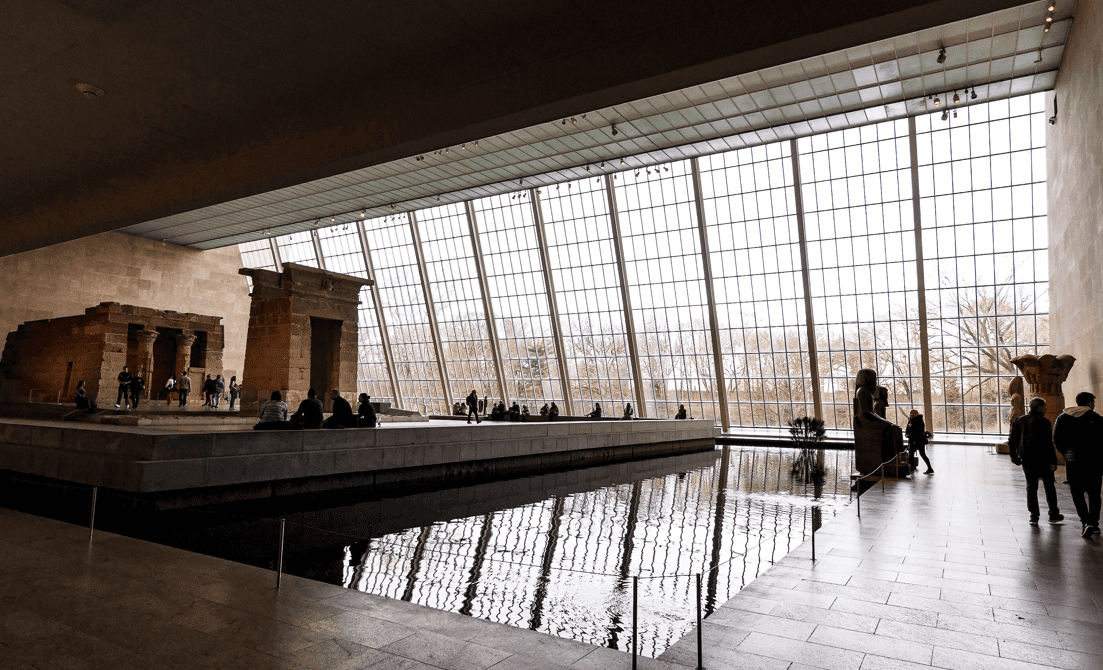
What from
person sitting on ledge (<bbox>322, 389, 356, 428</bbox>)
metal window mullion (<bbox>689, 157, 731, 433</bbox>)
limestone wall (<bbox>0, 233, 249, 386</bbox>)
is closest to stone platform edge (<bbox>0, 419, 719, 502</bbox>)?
person sitting on ledge (<bbox>322, 389, 356, 428</bbox>)

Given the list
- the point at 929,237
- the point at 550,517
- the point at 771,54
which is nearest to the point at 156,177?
the point at 550,517

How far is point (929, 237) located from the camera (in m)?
22.9

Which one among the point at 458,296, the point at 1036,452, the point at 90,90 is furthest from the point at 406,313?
the point at 1036,452

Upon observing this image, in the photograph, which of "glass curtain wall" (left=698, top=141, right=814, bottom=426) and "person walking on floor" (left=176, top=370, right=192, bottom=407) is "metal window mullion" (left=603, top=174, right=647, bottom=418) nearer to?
"glass curtain wall" (left=698, top=141, right=814, bottom=426)

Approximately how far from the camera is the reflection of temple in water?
4.83 metres

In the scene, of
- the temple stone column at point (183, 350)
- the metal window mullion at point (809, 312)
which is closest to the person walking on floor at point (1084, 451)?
the metal window mullion at point (809, 312)

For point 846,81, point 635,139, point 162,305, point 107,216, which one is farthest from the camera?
point 162,305

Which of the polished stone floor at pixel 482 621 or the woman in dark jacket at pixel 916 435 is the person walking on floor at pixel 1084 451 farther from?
the woman in dark jacket at pixel 916 435

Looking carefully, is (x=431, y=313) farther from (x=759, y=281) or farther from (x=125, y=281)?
(x=125, y=281)

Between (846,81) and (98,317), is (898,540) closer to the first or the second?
(846,81)

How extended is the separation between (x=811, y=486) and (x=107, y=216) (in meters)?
13.8

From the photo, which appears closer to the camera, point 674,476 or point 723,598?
point 723,598

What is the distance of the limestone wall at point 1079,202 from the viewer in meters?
13.4

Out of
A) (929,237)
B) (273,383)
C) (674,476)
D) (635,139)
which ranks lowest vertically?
(674,476)
